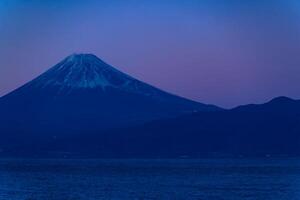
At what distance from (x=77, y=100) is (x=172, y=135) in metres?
25.5

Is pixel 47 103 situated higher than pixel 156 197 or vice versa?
pixel 47 103

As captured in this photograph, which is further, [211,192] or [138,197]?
[211,192]

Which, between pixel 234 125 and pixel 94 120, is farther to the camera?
pixel 94 120

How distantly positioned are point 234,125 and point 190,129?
18.6 ft

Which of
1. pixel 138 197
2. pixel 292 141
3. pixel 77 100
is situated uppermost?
pixel 77 100

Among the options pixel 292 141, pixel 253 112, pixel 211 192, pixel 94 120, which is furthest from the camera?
pixel 94 120

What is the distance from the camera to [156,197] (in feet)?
110

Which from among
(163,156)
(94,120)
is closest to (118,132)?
(163,156)

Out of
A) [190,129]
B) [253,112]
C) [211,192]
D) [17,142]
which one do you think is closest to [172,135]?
[190,129]

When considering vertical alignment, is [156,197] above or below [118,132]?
below

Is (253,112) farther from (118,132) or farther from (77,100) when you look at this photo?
(77,100)

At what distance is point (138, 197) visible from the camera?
33.6 m

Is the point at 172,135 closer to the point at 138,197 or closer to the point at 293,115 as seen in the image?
the point at 293,115

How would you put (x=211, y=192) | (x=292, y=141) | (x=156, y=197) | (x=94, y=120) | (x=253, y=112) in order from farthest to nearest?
(x=94, y=120)
(x=253, y=112)
(x=292, y=141)
(x=211, y=192)
(x=156, y=197)
